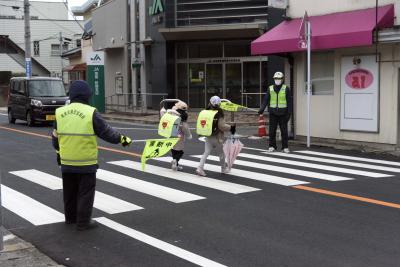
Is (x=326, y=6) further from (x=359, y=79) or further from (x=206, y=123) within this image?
(x=206, y=123)

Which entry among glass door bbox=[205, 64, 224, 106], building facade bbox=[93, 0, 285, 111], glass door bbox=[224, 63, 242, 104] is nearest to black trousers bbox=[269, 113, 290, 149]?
building facade bbox=[93, 0, 285, 111]

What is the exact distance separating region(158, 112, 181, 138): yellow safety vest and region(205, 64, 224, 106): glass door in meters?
18.0

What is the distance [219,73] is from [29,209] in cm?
2133

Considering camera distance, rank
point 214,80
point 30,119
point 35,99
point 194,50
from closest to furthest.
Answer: point 35,99 → point 30,119 → point 214,80 → point 194,50

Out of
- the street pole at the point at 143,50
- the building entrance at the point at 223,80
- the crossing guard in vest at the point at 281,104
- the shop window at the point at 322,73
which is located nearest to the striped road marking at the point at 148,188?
the crossing guard in vest at the point at 281,104

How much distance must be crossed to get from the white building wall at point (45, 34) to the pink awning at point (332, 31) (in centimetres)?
4854

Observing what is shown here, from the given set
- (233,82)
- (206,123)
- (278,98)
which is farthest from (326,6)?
(233,82)

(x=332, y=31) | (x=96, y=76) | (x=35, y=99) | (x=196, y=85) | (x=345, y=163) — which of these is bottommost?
(x=345, y=163)

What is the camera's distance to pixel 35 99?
22438mm

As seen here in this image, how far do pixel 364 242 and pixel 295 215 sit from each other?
1.32 metres

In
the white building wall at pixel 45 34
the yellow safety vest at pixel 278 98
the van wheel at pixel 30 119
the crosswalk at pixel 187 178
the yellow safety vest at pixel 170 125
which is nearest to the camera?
the crosswalk at pixel 187 178

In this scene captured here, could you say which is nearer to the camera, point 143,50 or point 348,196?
point 348,196

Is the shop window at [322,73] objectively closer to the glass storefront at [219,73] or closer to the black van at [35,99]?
the black van at [35,99]

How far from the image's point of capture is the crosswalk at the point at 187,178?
7.63 meters
